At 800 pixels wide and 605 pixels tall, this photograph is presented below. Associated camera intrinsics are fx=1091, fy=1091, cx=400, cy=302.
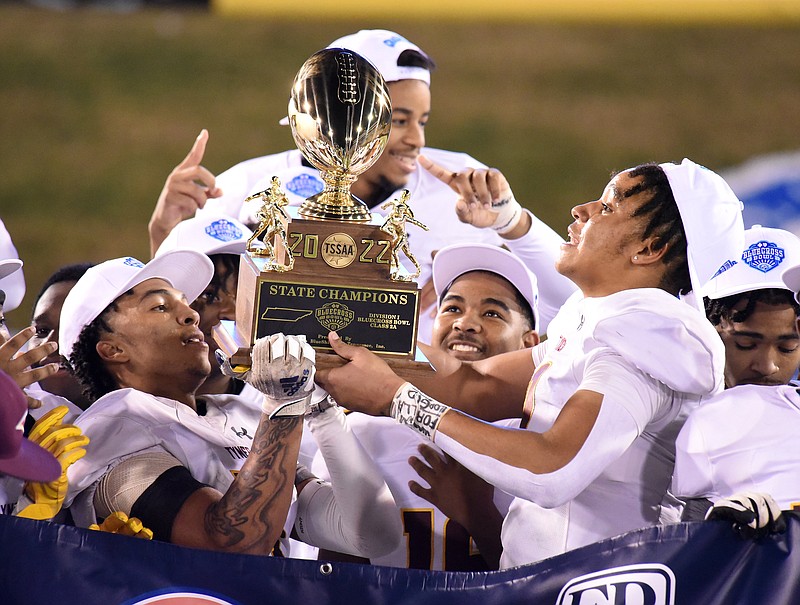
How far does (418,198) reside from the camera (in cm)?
405

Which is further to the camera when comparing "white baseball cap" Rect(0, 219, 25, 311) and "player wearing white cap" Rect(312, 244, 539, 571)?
"white baseball cap" Rect(0, 219, 25, 311)

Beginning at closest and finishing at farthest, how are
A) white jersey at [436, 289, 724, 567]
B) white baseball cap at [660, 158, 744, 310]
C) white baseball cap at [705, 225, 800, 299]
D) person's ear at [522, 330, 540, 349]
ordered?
white jersey at [436, 289, 724, 567], white baseball cap at [660, 158, 744, 310], white baseball cap at [705, 225, 800, 299], person's ear at [522, 330, 540, 349]

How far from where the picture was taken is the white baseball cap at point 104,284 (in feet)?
9.23

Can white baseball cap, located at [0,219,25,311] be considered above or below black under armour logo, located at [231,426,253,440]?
above

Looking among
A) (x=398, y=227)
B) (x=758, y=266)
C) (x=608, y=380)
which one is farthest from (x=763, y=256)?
(x=398, y=227)

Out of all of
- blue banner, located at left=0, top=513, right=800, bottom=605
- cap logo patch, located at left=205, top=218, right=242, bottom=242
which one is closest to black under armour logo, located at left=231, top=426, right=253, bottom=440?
blue banner, located at left=0, top=513, right=800, bottom=605

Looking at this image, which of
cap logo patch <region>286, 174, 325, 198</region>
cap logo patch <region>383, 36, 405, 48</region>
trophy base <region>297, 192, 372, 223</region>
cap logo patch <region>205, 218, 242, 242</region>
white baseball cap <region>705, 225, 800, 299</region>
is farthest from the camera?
cap logo patch <region>383, 36, 405, 48</region>

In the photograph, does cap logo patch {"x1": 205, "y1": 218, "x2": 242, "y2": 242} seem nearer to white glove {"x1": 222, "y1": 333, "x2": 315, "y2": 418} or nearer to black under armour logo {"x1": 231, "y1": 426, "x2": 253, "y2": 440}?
black under armour logo {"x1": 231, "y1": 426, "x2": 253, "y2": 440}

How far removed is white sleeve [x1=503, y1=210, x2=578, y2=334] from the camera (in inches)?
138

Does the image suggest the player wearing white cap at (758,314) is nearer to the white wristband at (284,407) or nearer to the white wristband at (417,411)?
the white wristband at (417,411)

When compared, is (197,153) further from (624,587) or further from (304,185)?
(624,587)

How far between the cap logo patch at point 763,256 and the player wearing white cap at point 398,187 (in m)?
0.66

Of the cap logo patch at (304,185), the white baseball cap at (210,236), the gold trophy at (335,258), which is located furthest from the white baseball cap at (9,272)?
the gold trophy at (335,258)

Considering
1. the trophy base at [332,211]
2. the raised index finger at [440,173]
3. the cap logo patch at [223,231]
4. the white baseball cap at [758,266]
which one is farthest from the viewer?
the cap logo patch at [223,231]
